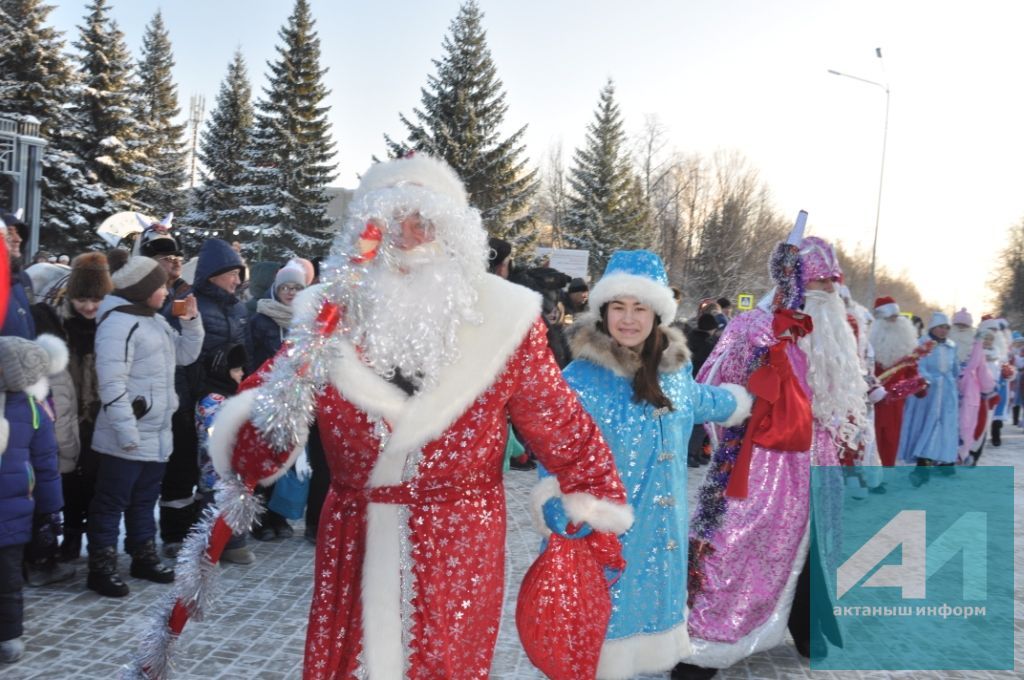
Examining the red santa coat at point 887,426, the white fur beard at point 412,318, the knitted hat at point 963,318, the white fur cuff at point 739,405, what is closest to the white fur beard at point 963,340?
the knitted hat at point 963,318

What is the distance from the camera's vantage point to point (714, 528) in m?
4.30

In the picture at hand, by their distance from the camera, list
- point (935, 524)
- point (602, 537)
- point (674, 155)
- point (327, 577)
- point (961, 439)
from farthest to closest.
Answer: point (674, 155) < point (961, 439) < point (935, 524) < point (602, 537) < point (327, 577)

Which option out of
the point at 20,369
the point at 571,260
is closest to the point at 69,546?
the point at 20,369

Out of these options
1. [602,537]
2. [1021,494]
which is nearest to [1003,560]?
[1021,494]

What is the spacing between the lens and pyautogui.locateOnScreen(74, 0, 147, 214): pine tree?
3212cm

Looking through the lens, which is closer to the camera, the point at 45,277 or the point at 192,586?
the point at 192,586

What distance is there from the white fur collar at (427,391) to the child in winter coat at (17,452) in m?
2.50

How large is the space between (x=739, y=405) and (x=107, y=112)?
34374 millimetres

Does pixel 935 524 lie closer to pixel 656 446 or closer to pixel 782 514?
pixel 782 514

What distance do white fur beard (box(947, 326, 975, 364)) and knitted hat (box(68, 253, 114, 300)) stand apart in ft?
37.7

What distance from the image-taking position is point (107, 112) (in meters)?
32.3

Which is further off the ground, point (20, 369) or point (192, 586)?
point (20, 369)

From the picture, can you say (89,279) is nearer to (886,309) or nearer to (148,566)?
(148,566)

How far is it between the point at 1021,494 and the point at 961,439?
4.23 ft
